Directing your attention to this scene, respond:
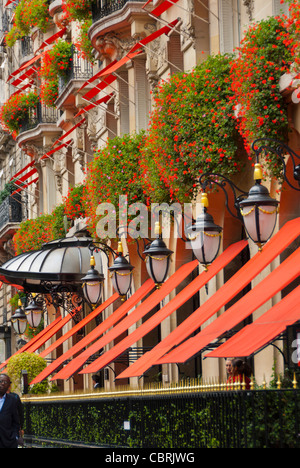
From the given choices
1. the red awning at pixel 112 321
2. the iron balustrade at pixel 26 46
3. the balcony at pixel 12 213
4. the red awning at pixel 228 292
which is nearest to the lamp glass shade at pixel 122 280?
the red awning at pixel 112 321

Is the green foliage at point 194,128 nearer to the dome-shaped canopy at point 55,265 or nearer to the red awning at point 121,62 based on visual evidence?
the red awning at point 121,62

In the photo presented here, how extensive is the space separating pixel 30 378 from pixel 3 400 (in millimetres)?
11841

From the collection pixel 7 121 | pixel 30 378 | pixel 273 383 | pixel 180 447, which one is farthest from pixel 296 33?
pixel 7 121

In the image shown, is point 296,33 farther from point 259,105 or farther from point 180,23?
point 180,23

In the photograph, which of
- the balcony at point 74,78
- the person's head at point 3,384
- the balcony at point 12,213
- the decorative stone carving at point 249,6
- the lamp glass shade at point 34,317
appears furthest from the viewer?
the balcony at point 12,213

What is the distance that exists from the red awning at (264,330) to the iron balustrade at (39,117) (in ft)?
94.6

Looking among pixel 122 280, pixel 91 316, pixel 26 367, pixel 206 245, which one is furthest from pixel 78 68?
pixel 206 245

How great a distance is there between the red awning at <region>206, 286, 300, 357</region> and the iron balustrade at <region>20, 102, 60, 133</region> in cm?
2882

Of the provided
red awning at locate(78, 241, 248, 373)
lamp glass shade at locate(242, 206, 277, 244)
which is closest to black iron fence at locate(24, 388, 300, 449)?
red awning at locate(78, 241, 248, 373)

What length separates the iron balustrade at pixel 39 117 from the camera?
138ft

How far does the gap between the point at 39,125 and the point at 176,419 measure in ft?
96.7

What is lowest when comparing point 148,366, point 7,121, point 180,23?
point 148,366

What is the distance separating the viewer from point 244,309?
47.6 ft

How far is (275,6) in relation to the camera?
1720 centimetres
